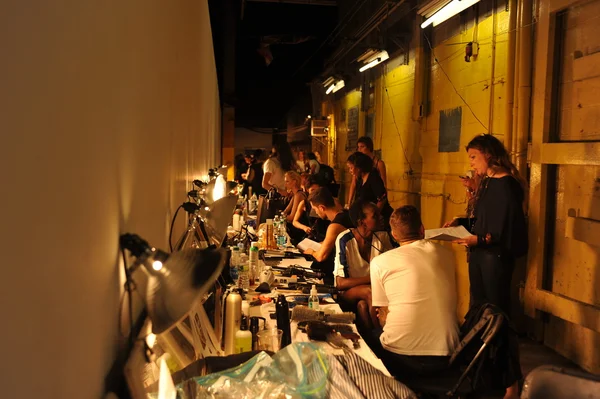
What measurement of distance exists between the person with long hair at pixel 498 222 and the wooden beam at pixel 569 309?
380mm

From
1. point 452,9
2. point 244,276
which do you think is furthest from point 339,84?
point 244,276

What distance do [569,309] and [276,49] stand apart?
1061cm

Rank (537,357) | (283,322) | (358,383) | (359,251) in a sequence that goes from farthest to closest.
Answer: (537,357) < (359,251) < (283,322) < (358,383)

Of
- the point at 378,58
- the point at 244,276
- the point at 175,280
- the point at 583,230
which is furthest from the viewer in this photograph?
the point at 378,58

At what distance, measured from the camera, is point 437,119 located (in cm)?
646

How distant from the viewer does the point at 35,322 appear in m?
0.73

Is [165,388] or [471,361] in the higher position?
[165,388]

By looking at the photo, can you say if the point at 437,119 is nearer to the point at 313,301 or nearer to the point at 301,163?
the point at 313,301

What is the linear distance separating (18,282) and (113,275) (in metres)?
0.65

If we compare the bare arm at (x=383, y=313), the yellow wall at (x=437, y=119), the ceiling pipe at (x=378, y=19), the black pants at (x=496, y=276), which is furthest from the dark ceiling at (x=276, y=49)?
the bare arm at (x=383, y=313)

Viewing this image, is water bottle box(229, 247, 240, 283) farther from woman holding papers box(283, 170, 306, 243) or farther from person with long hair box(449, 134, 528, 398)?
woman holding papers box(283, 170, 306, 243)

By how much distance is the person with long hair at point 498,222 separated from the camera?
4070 mm

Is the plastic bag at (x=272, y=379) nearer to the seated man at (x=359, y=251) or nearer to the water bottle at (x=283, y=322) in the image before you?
the water bottle at (x=283, y=322)

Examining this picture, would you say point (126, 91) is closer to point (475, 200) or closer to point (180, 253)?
point (180, 253)
